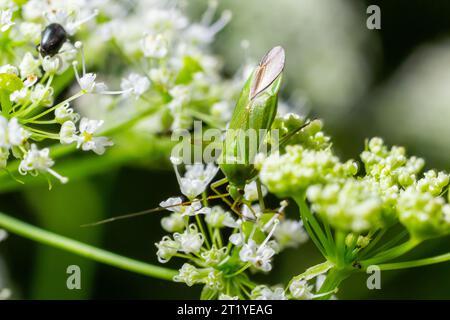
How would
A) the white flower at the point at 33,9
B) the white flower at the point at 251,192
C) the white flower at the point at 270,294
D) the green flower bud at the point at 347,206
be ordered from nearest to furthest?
1. the green flower bud at the point at 347,206
2. the white flower at the point at 270,294
3. the white flower at the point at 251,192
4. the white flower at the point at 33,9

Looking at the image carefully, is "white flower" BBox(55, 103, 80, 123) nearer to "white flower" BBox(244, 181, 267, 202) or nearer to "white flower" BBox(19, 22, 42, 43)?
"white flower" BBox(19, 22, 42, 43)

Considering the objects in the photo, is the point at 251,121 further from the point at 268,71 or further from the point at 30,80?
the point at 30,80

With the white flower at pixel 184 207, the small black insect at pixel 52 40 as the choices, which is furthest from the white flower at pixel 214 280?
the small black insect at pixel 52 40

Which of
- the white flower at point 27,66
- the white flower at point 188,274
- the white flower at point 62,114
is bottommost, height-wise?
the white flower at point 188,274

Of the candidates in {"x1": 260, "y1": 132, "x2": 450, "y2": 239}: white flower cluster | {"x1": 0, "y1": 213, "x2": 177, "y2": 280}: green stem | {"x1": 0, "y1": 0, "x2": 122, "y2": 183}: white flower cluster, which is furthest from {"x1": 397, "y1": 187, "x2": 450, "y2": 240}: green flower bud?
{"x1": 0, "y1": 0, "x2": 122, "y2": 183}: white flower cluster

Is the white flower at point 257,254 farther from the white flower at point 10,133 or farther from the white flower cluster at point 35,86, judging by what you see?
the white flower at point 10,133

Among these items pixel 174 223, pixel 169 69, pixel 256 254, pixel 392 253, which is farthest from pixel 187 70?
pixel 392 253
